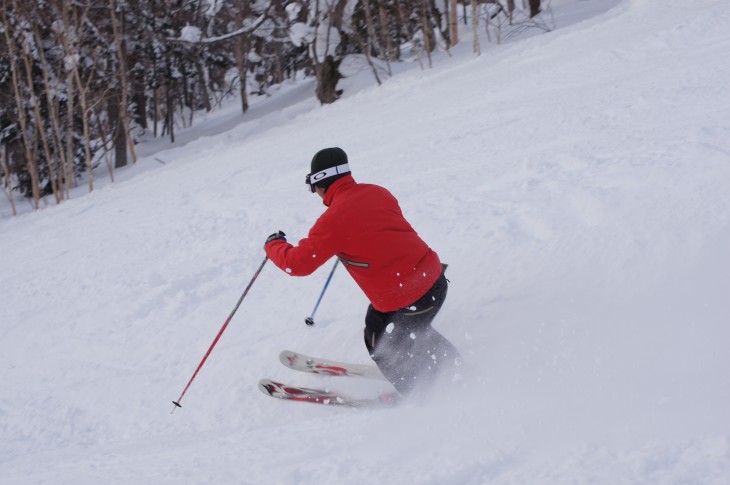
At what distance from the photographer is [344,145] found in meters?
9.83

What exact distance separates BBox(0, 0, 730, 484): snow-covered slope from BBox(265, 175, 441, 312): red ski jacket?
68 cm

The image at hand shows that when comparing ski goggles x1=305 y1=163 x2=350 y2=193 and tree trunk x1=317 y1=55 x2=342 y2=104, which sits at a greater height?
ski goggles x1=305 y1=163 x2=350 y2=193

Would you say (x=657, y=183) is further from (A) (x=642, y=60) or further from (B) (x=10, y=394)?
(B) (x=10, y=394)

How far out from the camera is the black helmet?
3533 mm

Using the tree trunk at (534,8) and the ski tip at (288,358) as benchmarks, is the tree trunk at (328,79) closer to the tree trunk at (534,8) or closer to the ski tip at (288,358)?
the tree trunk at (534,8)

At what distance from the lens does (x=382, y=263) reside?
11.6ft

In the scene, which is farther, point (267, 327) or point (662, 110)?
point (662, 110)

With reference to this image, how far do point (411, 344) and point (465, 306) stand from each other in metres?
1.05

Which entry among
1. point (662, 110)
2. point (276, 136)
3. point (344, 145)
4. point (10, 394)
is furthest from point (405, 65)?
point (10, 394)

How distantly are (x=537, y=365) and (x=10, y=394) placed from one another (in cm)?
408

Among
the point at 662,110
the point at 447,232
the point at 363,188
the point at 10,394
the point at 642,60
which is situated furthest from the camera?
the point at 642,60

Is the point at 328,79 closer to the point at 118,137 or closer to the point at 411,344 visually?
the point at 118,137

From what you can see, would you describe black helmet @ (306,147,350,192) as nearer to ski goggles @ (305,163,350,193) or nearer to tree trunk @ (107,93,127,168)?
ski goggles @ (305,163,350,193)

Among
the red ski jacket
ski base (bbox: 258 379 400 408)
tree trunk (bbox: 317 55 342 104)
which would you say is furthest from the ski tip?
tree trunk (bbox: 317 55 342 104)
